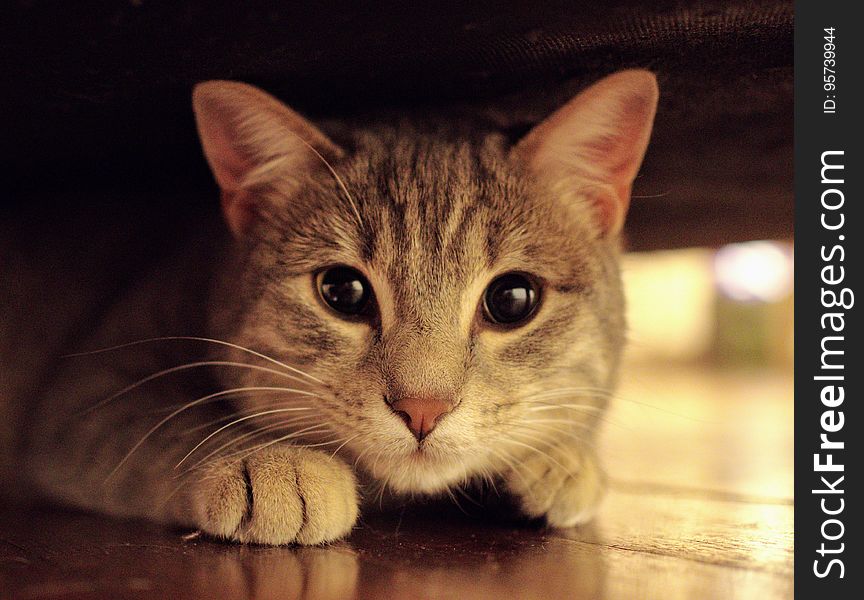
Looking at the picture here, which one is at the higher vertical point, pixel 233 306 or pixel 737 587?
pixel 233 306

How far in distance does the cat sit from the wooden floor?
0.23ft

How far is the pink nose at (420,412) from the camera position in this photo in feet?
3.72

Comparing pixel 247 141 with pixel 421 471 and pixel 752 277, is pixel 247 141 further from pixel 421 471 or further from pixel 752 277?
pixel 752 277

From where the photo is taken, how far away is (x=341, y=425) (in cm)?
121

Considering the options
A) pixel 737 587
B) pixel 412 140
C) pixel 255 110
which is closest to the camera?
pixel 737 587

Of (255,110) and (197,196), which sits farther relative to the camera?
(197,196)

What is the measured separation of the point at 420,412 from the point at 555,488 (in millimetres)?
365

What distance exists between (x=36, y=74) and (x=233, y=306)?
1.59ft

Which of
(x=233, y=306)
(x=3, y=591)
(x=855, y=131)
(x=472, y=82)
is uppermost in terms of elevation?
(x=472, y=82)

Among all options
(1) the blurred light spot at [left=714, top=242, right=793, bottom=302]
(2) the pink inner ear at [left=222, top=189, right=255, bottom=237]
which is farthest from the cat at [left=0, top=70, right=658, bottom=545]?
(1) the blurred light spot at [left=714, top=242, right=793, bottom=302]

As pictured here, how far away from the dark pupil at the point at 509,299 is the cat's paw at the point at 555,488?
0.25 metres

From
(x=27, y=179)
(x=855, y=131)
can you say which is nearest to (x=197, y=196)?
(x=27, y=179)

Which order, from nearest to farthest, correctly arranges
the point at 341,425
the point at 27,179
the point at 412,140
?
the point at 341,425 → the point at 412,140 → the point at 27,179

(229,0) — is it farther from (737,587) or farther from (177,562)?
(737,587)
